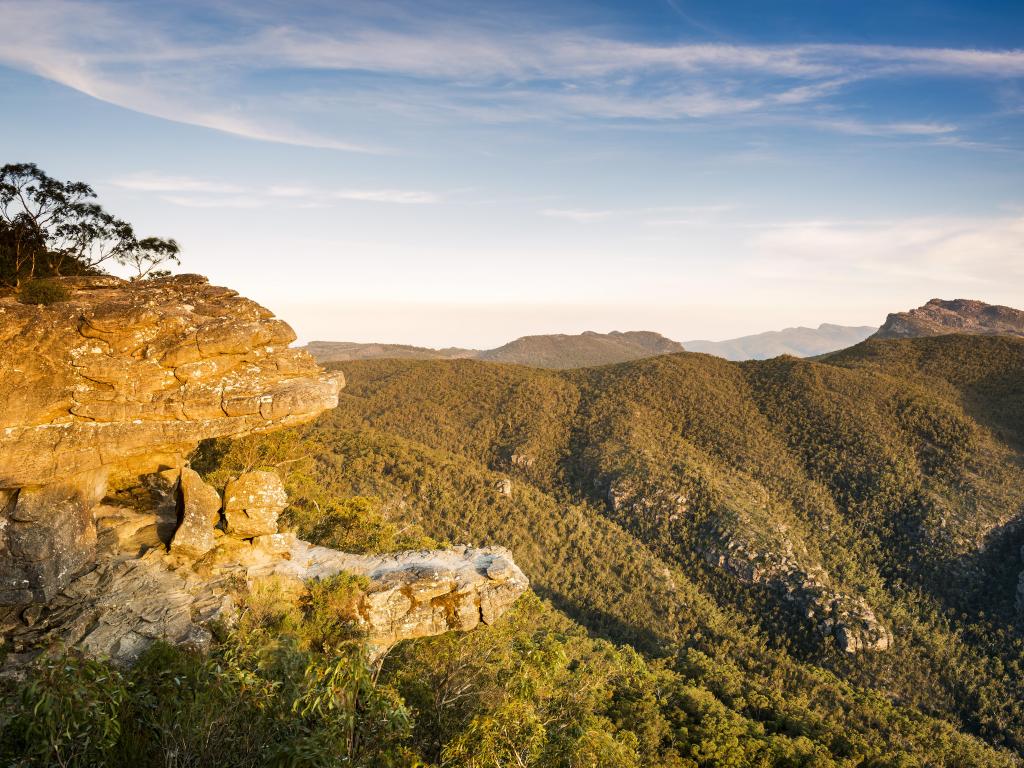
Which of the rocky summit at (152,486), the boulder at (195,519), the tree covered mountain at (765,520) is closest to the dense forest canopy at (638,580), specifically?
the tree covered mountain at (765,520)

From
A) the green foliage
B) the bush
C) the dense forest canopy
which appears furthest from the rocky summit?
the green foliage

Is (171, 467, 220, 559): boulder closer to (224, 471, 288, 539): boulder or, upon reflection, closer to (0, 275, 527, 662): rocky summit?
(0, 275, 527, 662): rocky summit

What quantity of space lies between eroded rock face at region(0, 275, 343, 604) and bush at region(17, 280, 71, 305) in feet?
1.80

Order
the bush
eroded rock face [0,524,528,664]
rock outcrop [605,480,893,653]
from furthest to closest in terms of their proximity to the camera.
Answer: rock outcrop [605,480,893,653], the bush, eroded rock face [0,524,528,664]

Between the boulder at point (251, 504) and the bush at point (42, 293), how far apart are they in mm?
7640

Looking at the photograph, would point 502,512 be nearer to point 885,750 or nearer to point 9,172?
point 885,750

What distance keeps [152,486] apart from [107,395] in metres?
5.97

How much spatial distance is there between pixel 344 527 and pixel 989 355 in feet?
418

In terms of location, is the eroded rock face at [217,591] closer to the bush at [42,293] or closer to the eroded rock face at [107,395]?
the eroded rock face at [107,395]

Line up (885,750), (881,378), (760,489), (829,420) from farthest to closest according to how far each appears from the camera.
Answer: (881,378)
(829,420)
(760,489)
(885,750)

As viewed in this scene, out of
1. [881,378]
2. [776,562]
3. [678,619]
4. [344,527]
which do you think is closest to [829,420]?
[881,378]

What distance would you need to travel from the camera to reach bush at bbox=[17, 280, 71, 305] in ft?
49.0

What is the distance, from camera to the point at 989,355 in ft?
327

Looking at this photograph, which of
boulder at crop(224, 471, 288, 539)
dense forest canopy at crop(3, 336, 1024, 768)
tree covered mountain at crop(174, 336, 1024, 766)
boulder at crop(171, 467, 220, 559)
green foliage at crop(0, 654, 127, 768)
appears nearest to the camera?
green foliage at crop(0, 654, 127, 768)
